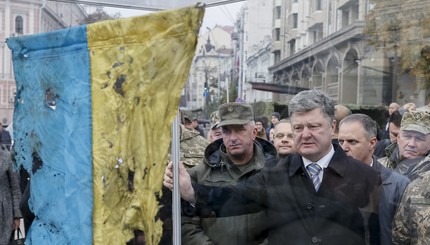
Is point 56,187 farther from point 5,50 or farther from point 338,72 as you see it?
point 338,72

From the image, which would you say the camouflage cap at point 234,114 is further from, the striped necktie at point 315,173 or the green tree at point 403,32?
the green tree at point 403,32

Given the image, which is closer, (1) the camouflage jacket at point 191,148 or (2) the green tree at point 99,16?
(2) the green tree at point 99,16

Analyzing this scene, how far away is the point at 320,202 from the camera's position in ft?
8.15

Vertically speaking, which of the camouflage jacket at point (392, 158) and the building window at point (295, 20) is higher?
the building window at point (295, 20)

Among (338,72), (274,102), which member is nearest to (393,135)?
(338,72)

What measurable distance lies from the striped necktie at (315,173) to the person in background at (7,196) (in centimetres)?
358

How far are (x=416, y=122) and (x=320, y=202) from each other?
1.43 meters

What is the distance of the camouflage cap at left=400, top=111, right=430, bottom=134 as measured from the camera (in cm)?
358

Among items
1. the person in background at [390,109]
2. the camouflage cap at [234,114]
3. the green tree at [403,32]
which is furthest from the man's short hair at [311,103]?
the person in background at [390,109]

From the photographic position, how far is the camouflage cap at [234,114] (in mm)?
3184

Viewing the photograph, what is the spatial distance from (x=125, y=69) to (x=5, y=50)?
123 cm

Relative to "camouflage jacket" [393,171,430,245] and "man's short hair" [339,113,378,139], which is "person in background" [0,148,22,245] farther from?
"camouflage jacket" [393,171,430,245]

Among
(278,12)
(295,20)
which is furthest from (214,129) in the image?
(278,12)

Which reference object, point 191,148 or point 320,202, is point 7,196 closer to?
point 191,148
